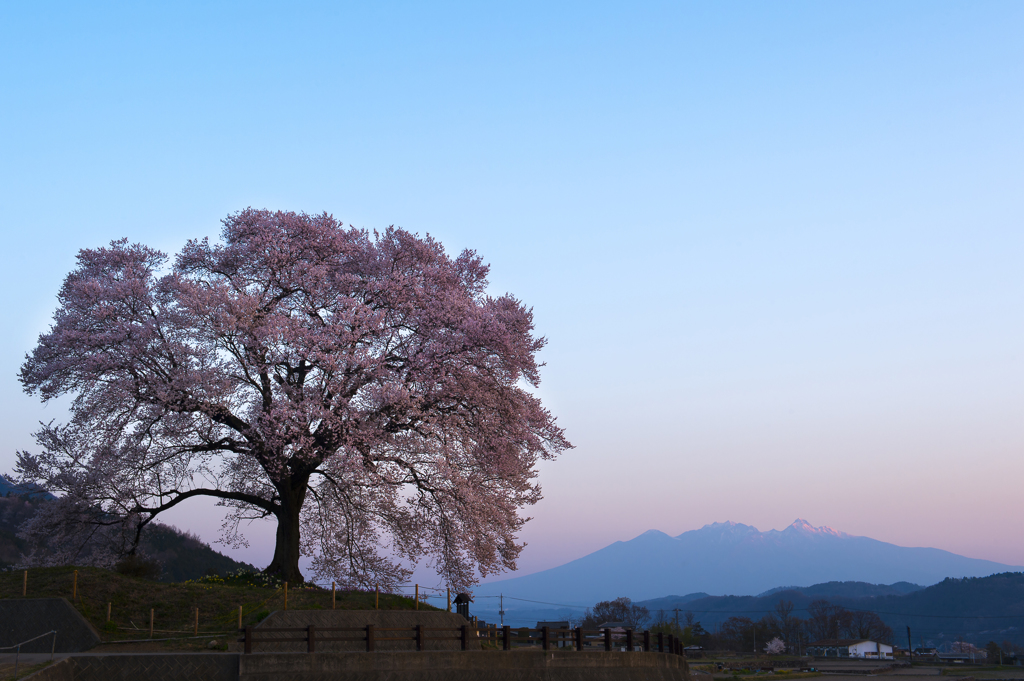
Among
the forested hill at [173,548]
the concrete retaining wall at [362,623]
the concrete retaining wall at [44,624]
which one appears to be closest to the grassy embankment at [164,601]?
the concrete retaining wall at [44,624]

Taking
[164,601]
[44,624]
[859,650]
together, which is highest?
[164,601]

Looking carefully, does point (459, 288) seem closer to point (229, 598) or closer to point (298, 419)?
point (298, 419)

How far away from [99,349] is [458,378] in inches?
514

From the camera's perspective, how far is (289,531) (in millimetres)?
32281

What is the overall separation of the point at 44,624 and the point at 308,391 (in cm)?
1053

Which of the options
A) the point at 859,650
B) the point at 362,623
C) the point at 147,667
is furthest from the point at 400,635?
the point at 859,650

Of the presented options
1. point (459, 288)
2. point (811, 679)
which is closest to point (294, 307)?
point (459, 288)

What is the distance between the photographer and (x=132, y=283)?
100ft

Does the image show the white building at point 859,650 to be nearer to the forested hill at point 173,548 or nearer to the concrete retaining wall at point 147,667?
the forested hill at point 173,548

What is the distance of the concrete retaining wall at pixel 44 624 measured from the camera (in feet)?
80.1

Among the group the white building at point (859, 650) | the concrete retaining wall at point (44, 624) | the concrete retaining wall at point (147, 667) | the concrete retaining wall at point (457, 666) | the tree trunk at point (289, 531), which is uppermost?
the tree trunk at point (289, 531)

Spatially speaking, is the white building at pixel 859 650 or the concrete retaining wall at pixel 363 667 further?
the white building at pixel 859 650

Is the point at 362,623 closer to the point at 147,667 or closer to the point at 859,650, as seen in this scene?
the point at 147,667

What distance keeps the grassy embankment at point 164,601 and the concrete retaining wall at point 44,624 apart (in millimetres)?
667
